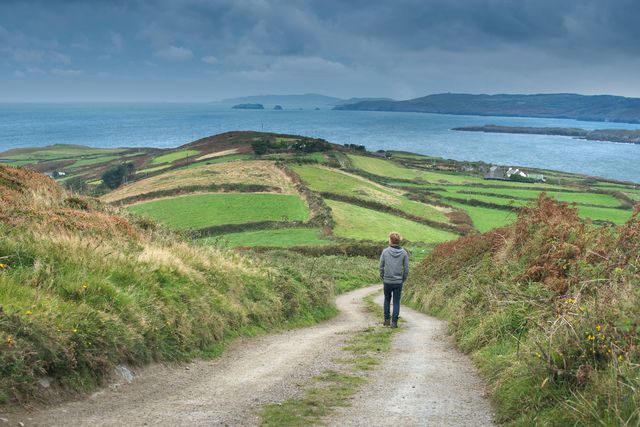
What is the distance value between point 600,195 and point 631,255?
11160 cm

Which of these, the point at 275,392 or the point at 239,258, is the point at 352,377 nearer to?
the point at 275,392

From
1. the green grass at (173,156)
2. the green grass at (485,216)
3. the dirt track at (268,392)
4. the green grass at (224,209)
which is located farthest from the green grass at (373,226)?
the green grass at (173,156)

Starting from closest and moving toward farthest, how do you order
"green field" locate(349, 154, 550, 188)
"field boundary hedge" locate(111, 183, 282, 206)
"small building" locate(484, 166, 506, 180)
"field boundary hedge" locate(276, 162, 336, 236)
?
"field boundary hedge" locate(276, 162, 336, 236) → "field boundary hedge" locate(111, 183, 282, 206) → "green field" locate(349, 154, 550, 188) → "small building" locate(484, 166, 506, 180)

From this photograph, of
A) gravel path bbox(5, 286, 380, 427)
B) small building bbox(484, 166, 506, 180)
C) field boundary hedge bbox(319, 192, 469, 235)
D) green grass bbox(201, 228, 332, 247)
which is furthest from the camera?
small building bbox(484, 166, 506, 180)

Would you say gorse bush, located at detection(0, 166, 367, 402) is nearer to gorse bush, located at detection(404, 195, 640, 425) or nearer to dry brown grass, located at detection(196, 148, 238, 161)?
gorse bush, located at detection(404, 195, 640, 425)

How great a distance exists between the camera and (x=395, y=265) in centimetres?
1544

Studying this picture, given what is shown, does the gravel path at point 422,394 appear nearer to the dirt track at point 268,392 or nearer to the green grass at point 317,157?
the dirt track at point 268,392

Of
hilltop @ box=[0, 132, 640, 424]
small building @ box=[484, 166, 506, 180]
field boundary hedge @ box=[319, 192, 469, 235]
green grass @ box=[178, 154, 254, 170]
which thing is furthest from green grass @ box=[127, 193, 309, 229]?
small building @ box=[484, 166, 506, 180]

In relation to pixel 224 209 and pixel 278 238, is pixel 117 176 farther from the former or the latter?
pixel 278 238

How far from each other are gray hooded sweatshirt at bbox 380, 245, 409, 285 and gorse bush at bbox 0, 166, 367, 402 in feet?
→ 10.4

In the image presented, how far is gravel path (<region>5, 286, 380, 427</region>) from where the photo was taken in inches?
268

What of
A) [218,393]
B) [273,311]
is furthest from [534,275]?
[218,393]

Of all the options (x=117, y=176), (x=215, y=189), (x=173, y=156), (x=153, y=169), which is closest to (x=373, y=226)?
(x=215, y=189)

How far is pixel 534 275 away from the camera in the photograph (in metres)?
12.8
